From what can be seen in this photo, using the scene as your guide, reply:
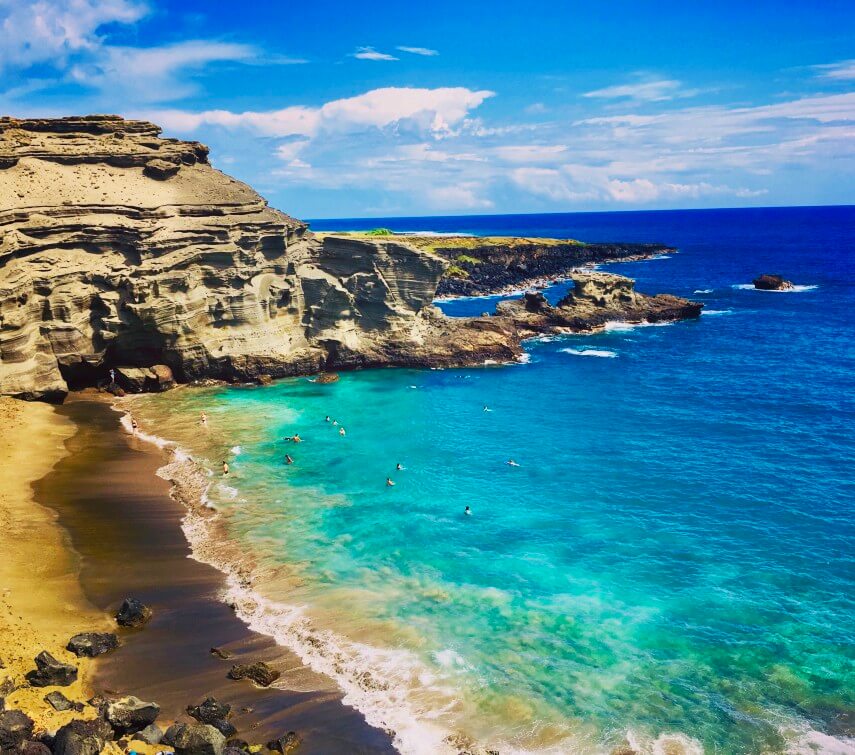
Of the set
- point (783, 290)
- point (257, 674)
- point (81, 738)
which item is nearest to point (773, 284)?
point (783, 290)

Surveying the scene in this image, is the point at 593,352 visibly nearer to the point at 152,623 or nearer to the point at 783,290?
the point at 152,623

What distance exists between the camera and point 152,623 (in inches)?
1012

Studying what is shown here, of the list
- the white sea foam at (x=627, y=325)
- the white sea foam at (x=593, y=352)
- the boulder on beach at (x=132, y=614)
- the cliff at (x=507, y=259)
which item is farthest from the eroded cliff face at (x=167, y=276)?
the cliff at (x=507, y=259)

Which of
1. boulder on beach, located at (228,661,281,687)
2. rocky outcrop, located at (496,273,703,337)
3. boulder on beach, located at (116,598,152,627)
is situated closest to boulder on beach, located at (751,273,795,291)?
rocky outcrop, located at (496,273,703,337)

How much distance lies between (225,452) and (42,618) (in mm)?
19010

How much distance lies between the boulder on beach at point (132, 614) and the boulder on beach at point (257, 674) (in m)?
4.89

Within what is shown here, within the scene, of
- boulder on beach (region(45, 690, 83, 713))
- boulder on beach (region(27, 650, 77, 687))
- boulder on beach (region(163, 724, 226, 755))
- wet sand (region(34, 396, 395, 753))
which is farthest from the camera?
boulder on beach (region(27, 650, 77, 687))

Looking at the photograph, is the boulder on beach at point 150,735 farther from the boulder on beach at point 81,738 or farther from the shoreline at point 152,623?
the boulder on beach at point 81,738

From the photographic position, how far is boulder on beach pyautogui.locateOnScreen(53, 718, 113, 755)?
17.9 meters

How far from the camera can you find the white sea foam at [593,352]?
72750 mm

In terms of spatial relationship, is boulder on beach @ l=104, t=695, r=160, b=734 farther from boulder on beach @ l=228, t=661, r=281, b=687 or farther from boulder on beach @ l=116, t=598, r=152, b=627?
boulder on beach @ l=116, t=598, r=152, b=627

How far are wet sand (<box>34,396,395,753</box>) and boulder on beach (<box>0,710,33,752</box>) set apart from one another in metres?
2.94

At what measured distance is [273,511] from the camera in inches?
1415

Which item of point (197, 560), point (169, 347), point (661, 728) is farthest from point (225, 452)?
point (661, 728)
